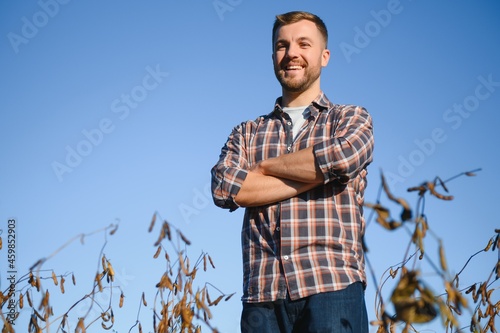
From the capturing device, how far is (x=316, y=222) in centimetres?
251

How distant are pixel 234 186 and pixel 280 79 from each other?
0.62 meters

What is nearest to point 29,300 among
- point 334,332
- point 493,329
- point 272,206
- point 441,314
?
point 272,206

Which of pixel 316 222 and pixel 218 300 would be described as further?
pixel 316 222

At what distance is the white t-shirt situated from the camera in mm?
2891

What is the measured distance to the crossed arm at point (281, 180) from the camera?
252 centimetres

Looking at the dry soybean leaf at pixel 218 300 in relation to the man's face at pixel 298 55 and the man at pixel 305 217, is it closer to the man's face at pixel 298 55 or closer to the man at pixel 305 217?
the man at pixel 305 217

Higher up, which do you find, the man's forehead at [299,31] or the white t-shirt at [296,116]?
the man's forehead at [299,31]

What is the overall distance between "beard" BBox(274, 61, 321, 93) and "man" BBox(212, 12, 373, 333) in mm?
23

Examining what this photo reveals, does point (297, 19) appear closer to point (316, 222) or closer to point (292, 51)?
point (292, 51)

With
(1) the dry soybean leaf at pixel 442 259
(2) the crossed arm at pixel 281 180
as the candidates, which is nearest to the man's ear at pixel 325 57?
(2) the crossed arm at pixel 281 180

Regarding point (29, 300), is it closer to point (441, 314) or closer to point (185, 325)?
point (185, 325)

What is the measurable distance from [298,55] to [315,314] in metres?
1.23

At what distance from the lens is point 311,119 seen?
2861 mm

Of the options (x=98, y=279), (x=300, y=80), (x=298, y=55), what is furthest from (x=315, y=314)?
(x=298, y=55)
